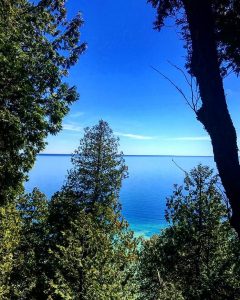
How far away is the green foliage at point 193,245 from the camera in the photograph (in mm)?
20875

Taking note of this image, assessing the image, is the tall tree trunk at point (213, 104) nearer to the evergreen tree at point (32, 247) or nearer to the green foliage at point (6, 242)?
the green foliage at point (6, 242)

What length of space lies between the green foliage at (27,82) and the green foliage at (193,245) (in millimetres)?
9196

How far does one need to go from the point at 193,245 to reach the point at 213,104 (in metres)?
19.2

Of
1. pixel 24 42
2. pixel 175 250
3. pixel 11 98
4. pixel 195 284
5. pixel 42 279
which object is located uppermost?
pixel 24 42

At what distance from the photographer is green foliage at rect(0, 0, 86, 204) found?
14.9 m

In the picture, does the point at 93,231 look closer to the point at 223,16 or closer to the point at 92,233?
the point at 92,233

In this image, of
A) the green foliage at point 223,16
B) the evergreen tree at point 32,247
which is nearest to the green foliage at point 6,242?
the evergreen tree at point 32,247

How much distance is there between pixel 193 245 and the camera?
72.2 feet

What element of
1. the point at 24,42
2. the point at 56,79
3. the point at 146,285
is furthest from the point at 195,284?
the point at 24,42

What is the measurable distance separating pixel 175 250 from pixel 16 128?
13.7 metres

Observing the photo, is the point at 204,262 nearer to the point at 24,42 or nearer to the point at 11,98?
the point at 11,98

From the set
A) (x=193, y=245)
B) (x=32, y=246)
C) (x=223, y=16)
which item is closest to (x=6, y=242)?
(x=32, y=246)

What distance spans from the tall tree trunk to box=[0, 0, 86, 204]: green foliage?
35.6ft

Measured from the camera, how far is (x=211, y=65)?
15.2 ft
